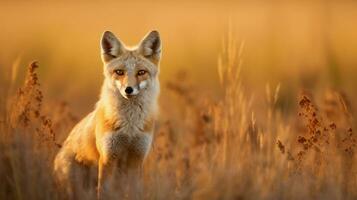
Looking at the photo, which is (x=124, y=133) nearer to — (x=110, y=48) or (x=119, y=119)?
(x=119, y=119)

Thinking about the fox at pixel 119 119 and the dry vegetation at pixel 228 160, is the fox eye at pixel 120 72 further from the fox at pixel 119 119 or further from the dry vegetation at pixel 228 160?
the dry vegetation at pixel 228 160

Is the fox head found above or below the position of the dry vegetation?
above

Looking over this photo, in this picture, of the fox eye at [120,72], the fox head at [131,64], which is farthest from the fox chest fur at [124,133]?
the fox eye at [120,72]

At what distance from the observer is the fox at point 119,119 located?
8.13m

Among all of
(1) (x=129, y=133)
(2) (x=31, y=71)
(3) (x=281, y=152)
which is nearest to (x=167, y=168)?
(1) (x=129, y=133)

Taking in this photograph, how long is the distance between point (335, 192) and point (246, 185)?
2.73 ft

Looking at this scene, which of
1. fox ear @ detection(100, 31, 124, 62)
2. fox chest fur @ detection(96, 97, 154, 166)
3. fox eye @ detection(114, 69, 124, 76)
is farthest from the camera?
fox ear @ detection(100, 31, 124, 62)

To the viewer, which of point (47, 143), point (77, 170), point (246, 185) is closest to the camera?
point (246, 185)

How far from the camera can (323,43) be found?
9180 millimetres

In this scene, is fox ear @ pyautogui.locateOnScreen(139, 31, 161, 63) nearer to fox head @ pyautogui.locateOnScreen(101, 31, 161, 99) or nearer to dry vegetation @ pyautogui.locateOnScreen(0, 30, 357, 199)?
fox head @ pyautogui.locateOnScreen(101, 31, 161, 99)

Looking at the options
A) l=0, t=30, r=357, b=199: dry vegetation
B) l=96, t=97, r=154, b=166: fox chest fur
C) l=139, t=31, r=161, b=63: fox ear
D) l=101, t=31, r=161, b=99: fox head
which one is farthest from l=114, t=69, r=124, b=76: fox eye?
l=0, t=30, r=357, b=199: dry vegetation

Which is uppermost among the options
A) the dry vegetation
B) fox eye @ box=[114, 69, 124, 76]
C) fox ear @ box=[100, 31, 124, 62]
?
fox ear @ box=[100, 31, 124, 62]

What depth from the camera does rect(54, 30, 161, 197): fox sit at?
8.13m

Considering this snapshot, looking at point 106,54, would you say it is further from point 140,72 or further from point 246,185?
point 246,185
